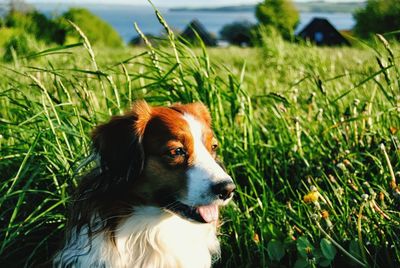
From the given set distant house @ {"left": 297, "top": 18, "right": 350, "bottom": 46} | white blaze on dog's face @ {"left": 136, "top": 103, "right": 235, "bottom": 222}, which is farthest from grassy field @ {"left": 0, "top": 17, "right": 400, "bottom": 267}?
distant house @ {"left": 297, "top": 18, "right": 350, "bottom": 46}

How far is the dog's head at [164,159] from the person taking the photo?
257 cm

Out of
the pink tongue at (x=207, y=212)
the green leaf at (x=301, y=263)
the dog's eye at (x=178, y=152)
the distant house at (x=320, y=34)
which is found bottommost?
the distant house at (x=320, y=34)

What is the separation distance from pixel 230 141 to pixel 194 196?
1.31 m

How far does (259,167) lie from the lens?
3.83 meters

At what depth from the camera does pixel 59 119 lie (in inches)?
129

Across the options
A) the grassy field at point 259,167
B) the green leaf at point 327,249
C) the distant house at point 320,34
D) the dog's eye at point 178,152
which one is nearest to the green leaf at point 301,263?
the grassy field at point 259,167

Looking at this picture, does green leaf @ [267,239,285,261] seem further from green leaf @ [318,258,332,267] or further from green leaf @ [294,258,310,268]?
green leaf @ [318,258,332,267]

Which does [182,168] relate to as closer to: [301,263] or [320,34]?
[301,263]

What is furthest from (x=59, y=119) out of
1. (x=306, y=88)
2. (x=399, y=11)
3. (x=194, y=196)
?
(x=399, y=11)

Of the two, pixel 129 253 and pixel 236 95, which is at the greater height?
pixel 236 95

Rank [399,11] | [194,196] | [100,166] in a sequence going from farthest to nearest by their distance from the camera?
[399,11], [100,166], [194,196]

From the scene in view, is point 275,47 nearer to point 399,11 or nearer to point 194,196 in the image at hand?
point 194,196

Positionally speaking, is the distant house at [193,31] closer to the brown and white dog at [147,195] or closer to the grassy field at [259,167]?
the grassy field at [259,167]

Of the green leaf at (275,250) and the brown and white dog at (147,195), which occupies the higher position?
the brown and white dog at (147,195)
